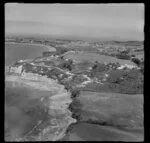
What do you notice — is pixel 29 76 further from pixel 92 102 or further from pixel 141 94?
pixel 141 94

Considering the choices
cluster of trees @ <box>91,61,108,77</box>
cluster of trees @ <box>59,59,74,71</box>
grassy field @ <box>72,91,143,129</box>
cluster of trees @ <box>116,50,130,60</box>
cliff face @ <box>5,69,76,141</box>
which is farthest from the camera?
cluster of trees @ <box>116,50,130,60</box>

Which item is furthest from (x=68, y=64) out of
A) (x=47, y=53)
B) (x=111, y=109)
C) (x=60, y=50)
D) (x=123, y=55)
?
(x=111, y=109)

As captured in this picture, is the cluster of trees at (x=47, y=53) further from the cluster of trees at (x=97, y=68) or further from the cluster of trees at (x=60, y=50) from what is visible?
the cluster of trees at (x=97, y=68)

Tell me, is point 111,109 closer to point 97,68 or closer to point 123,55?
point 97,68

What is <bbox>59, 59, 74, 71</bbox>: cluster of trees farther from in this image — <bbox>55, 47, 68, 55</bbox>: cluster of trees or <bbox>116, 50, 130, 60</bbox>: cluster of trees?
<bbox>116, 50, 130, 60</bbox>: cluster of trees

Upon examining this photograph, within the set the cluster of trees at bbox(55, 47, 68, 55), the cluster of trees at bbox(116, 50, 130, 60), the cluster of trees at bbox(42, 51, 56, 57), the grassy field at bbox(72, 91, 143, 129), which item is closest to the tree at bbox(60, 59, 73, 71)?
the cluster of trees at bbox(55, 47, 68, 55)

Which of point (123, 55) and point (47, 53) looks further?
point (47, 53)

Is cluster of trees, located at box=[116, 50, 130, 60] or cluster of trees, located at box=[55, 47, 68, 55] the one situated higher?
cluster of trees, located at box=[55, 47, 68, 55]

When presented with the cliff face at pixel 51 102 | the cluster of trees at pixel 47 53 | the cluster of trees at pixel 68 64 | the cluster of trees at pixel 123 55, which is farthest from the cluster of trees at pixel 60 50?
the cluster of trees at pixel 123 55
